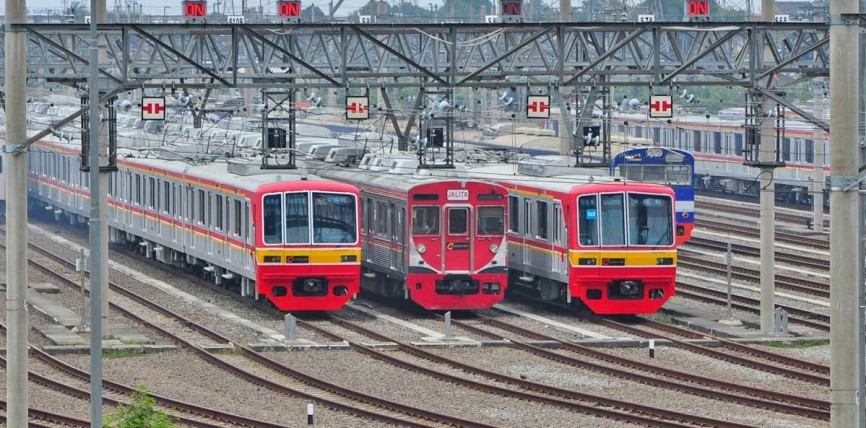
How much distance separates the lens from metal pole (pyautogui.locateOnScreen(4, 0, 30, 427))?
1644 cm

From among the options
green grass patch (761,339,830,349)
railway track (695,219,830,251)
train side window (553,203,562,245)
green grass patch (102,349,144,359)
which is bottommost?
green grass patch (761,339,830,349)

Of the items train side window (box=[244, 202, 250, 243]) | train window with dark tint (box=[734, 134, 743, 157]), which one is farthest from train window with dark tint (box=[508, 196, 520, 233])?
train window with dark tint (box=[734, 134, 743, 157])

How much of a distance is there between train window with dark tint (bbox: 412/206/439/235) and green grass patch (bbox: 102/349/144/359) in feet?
18.2

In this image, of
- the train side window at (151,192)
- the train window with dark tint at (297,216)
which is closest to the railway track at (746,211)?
the train side window at (151,192)

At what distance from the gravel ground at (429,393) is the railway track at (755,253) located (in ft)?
46.9

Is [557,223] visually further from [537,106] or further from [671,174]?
[671,174]

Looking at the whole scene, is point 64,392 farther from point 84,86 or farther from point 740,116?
point 740,116

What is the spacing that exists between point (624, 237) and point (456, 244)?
282 cm

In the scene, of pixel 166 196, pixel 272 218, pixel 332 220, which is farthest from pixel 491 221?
pixel 166 196

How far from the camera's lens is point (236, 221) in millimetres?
30516

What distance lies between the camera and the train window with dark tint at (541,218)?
29906 mm

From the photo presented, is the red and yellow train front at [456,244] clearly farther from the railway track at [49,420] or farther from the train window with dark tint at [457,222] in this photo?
the railway track at [49,420]

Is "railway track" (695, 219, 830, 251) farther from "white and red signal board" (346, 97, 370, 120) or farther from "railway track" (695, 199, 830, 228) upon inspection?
"white and red signal board" (346, 97, 370, 120)

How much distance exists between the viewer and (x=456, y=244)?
29.0 meters
